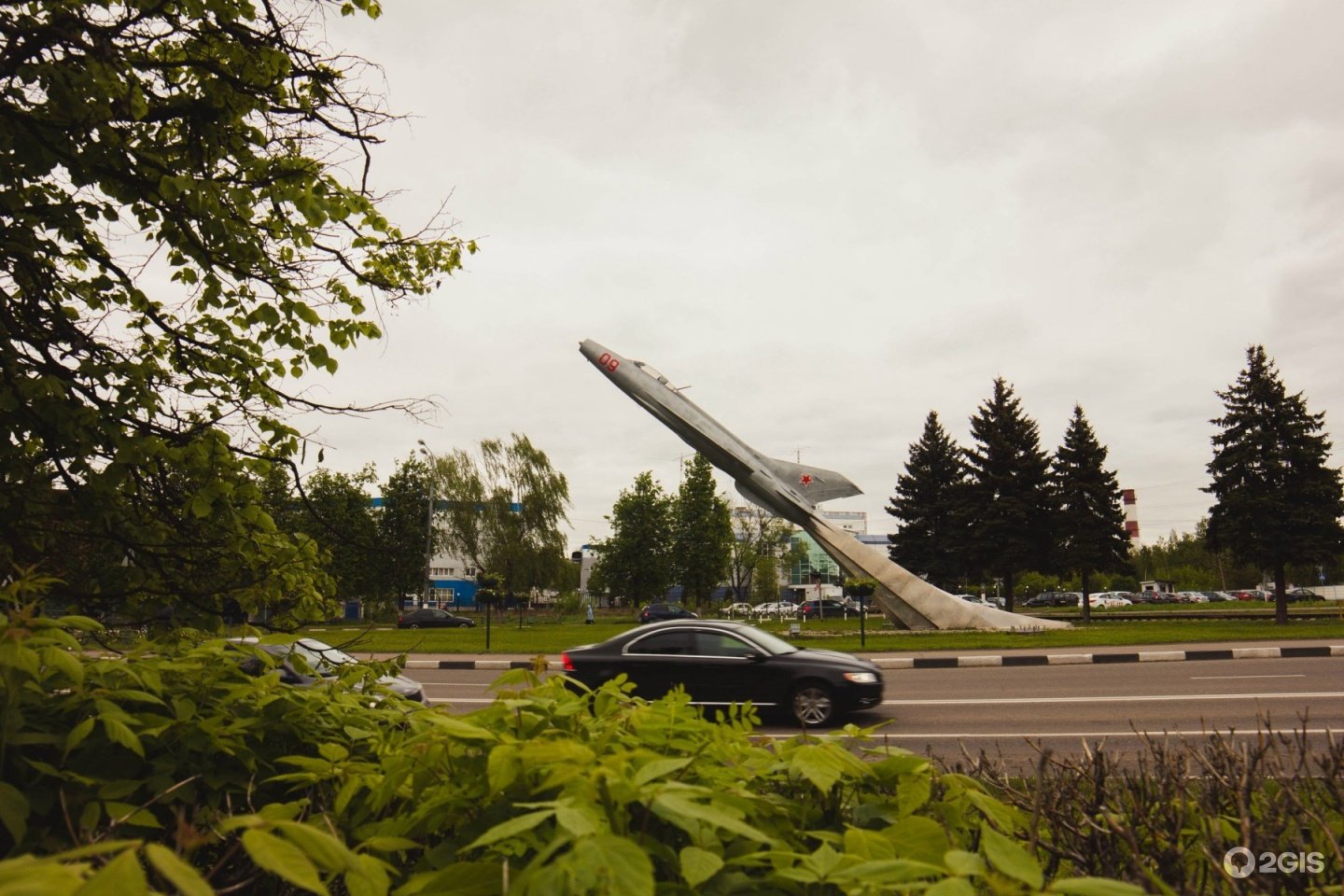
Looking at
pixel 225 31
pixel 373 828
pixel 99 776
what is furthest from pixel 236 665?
pixel 225 31

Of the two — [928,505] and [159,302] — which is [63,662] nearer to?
[159,302]

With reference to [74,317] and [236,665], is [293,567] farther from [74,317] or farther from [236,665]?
[236,665]

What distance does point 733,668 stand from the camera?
33.8ft

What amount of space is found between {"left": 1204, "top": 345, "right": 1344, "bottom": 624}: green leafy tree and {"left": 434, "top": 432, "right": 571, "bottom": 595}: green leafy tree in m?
35.1

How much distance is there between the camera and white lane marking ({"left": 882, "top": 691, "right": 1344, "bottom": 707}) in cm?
1120

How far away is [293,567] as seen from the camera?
4.93 m

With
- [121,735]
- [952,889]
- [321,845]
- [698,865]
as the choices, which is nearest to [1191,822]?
[952,889]

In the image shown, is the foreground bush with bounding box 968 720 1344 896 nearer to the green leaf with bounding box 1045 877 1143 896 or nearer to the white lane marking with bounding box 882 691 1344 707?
the green leaf with bounding box 1045 877 1143 896

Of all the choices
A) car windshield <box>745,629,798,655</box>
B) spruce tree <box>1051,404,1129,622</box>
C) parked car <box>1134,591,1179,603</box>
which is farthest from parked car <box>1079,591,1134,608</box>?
car windshield <box>745,629,798,655</box>

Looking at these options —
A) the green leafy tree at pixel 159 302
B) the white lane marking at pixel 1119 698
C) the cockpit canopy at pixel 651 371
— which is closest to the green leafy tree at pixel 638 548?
the cockpit canopy at pixel 651 371

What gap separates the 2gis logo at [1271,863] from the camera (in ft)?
5.07

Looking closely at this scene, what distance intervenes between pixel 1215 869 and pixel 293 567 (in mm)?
4812

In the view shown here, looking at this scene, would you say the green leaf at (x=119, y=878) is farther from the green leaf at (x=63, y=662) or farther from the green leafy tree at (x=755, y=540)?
the green leafy tree at (x=755, y=540)

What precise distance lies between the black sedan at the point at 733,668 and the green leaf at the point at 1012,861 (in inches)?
359
